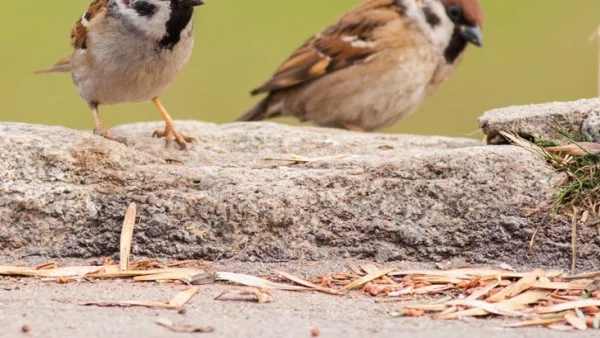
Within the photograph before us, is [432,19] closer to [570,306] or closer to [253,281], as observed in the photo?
[253,281]

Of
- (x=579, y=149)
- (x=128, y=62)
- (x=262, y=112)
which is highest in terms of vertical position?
(x=128, y=62)

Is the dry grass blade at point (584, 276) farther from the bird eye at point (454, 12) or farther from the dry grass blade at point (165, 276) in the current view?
the bird eye at point (454, 12)

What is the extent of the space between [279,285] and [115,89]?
1860 millimetres

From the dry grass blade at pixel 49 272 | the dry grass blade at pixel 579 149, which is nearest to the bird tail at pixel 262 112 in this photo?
the dry grass blade at pixel 579 149

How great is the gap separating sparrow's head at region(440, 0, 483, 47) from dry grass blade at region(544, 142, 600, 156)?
2.88m

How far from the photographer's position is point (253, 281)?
3.46m

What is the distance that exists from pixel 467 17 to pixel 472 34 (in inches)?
4.1

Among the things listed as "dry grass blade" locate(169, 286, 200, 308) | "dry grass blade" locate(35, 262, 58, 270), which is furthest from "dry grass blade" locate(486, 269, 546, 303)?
"dry grass blade" locate(35, 262, 58, 270)

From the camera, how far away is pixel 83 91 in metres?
5.15

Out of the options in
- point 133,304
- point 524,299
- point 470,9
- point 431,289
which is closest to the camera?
point 133,304

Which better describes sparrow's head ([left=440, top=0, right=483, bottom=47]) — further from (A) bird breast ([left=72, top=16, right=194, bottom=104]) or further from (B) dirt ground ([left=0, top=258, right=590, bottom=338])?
(B) dirt ground ([left=0, top=258, right=590, bottom=338])

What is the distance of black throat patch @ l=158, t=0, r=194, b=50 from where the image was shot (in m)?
4.83

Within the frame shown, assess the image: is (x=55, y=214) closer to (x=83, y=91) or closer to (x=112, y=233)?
(x=112, y=233)

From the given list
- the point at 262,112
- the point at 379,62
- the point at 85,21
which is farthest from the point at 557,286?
the point at 262,112
